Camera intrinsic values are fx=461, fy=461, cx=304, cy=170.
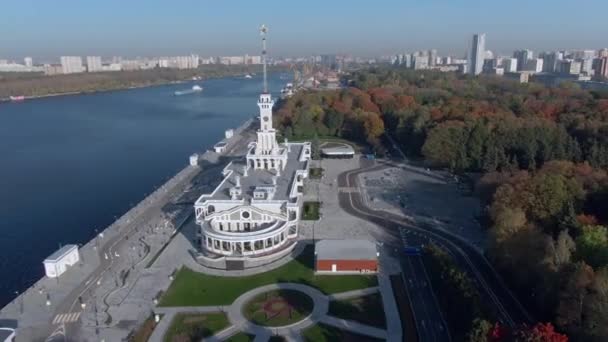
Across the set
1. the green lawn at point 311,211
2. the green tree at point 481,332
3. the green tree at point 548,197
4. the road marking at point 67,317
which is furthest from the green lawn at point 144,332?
the green tree at point 548,197

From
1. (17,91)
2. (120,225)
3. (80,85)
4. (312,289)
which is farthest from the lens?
(80,85)

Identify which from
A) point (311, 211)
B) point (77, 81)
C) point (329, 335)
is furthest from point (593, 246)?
point (77, 81)

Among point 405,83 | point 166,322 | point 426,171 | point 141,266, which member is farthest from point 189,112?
point 166,322

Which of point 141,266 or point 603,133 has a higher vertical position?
point 603,133

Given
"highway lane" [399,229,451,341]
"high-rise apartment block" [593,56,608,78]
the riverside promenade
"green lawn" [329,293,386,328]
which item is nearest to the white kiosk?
the riverside promenade

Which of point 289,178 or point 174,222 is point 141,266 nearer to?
point 174,222
